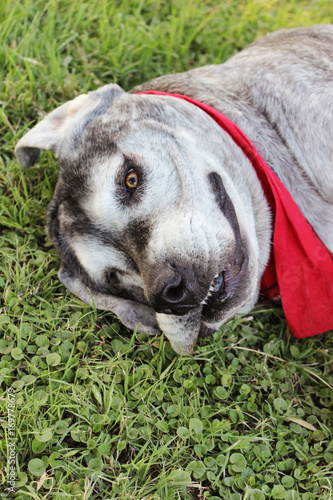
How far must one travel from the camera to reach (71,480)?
8.27 ft

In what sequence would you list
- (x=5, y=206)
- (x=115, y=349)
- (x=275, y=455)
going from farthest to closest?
(x=5, y=206), (x=115, y=349), (x=275, y=455)

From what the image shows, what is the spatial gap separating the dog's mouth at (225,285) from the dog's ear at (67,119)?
59.7 inches

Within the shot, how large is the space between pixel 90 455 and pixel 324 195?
2.31 metres

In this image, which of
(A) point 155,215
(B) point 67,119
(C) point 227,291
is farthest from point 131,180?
(B) point 67,119

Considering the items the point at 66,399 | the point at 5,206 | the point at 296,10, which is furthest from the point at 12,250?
the point at 296,10

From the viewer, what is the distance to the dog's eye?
114 inches

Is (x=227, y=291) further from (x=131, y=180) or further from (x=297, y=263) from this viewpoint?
(x=131, y=180)

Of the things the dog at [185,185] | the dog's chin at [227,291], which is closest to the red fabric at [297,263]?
the dog at [185,185]

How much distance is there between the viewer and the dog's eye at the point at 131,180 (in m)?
2.91

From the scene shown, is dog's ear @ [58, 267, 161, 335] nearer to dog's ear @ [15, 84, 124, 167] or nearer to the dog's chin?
the dog's chin

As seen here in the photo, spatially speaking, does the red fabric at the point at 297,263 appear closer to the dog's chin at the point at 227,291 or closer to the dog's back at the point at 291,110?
the dog's back at the point at 291,110

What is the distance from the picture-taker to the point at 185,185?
2773mm

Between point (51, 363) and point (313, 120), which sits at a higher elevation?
point (313, 120)

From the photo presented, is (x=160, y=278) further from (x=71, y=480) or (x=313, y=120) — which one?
(x=313, y=120)
